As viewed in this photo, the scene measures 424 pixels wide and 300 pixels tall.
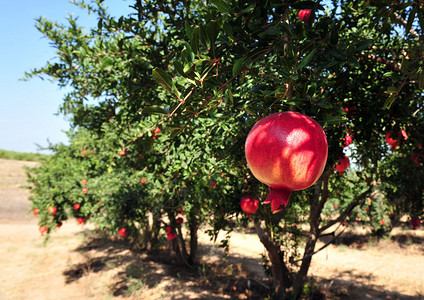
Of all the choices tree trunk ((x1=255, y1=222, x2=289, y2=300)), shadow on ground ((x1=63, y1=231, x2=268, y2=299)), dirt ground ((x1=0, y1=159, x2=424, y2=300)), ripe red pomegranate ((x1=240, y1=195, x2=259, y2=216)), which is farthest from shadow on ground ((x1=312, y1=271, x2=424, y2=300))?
ripe red pomegranate ((x1=240, y1=195, x2=259, y2=216))

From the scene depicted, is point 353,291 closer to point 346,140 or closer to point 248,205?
point 248,205

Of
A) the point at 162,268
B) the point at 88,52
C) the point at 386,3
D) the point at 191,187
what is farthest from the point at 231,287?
the point at 386,3

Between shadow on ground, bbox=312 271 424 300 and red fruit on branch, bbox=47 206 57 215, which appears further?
red fruit on branch, bbox=47 206 57 215

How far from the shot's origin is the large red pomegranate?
2.00 ft

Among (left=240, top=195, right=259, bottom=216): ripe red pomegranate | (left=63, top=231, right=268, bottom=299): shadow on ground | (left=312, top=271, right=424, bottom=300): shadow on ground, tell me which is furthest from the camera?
(left=63, top=231, right=268, bottom=299): shadow on ground

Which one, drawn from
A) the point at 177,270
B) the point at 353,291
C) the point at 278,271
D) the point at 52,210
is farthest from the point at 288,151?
the point at 177,270

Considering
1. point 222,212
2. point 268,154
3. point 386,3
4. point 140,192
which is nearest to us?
point 268,154

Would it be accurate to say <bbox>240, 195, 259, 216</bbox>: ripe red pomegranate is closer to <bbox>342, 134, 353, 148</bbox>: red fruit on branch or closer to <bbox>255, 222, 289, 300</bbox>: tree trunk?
<bbox>342, 134, 353, 148</bbox>: red fruit on branch

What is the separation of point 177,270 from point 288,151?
707cm

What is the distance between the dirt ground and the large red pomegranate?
14.7 ft

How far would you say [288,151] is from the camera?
60cm

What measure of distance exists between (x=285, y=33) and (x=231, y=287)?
596 centimetres

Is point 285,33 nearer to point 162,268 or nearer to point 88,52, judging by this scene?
point 88,52

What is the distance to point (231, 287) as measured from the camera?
5664 millimetres
